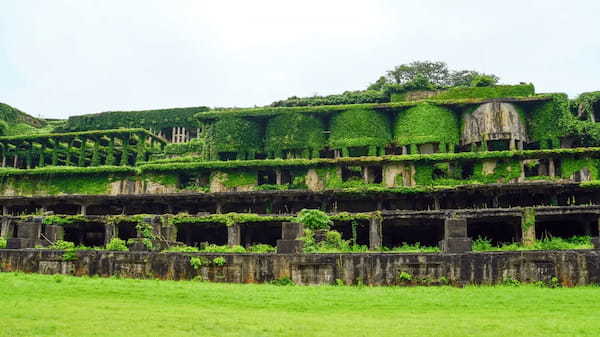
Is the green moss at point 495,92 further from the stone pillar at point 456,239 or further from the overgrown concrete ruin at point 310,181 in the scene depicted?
the stone pillar at point 456,239

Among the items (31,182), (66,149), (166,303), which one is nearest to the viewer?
(166,303)

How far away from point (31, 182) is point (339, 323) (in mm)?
48357

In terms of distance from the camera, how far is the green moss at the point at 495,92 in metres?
55.8

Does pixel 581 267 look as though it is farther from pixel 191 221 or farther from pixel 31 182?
pixel 31 182

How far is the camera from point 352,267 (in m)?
26.3

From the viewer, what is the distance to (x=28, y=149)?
222ft

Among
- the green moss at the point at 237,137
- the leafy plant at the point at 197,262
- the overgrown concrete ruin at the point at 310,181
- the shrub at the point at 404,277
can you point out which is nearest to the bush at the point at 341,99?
the overgrown concrete ruin at the point at 310,181

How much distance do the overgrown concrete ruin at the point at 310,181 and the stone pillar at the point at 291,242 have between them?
0.06m

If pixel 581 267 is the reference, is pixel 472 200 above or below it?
above

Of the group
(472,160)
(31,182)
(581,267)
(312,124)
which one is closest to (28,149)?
(31,182)

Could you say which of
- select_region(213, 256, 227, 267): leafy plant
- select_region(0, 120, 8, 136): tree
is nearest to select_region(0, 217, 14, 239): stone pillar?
select_region(213, 256, 227, 267): leafy plant

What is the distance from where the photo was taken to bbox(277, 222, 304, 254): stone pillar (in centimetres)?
2769

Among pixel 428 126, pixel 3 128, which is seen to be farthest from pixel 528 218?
pixel 3 128

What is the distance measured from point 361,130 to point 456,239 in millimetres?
31636
